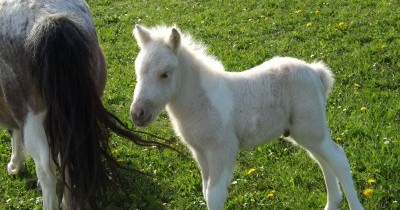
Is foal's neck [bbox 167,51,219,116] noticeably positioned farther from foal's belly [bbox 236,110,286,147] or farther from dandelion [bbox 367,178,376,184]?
dandelion [bbox 367,178,376,184]

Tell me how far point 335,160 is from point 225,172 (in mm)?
869

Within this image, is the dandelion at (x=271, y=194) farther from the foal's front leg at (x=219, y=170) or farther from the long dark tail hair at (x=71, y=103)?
the long dark tail hair at (x=71, y=103)

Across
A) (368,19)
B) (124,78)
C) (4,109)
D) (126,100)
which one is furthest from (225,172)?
(368,19)

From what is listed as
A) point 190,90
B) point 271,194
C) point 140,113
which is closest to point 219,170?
point 190,90

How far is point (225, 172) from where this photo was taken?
13.0ft

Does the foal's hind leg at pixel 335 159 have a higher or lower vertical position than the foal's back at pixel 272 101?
lower

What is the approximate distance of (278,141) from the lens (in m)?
5.77

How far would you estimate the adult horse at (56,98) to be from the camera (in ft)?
13.0

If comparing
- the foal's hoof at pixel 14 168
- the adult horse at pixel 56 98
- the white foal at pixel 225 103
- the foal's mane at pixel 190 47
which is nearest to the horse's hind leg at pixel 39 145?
the adult horse at pixel 56 98

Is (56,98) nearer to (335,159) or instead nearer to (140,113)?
(140,113)

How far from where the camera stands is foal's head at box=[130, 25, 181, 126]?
3.68 meters

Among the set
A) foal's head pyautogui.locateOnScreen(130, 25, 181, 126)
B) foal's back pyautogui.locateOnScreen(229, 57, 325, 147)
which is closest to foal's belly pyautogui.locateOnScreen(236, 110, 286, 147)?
foal's back pyautogui.locateOnScreen(229, 57, 325, 147)

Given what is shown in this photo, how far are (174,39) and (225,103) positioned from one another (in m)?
0.61

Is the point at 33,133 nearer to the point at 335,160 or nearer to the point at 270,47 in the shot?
the point at 335,160
